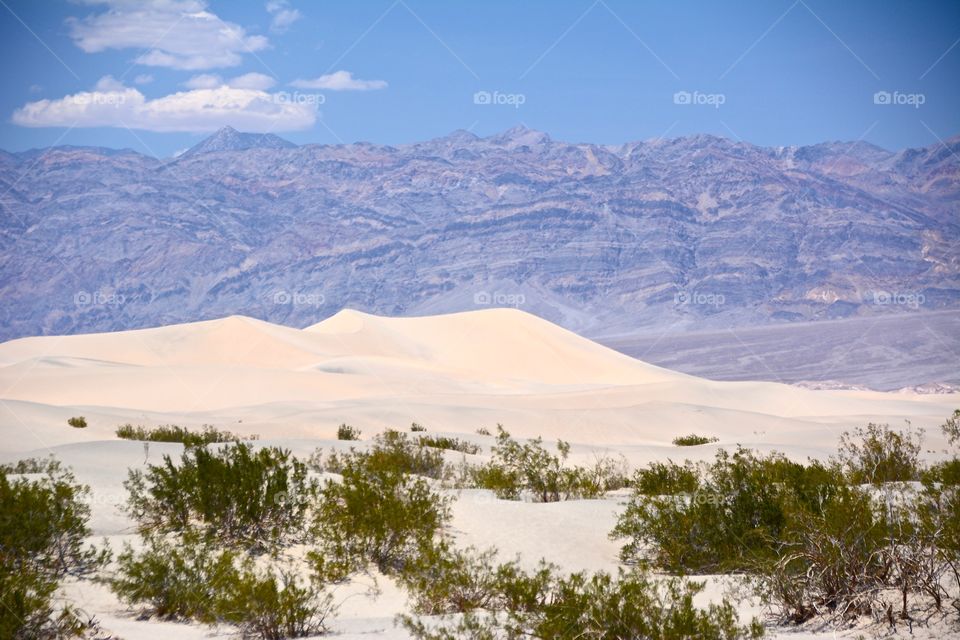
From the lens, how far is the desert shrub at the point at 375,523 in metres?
9.66

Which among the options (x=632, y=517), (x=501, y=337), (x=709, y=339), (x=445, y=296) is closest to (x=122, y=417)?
(x=632, y=517)

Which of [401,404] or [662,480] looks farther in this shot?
[401,404]

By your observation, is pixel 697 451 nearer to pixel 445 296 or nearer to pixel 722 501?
pixel 722 501

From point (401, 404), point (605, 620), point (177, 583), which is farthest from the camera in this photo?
point (401, 404)

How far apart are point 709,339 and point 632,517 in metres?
127

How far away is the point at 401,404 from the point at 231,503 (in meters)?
22.3

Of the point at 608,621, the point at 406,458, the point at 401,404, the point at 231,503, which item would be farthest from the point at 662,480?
the point at 401,404

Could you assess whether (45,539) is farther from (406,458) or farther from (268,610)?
(406,458)

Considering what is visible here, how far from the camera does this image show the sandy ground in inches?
433

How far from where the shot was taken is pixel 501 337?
64.1 meters

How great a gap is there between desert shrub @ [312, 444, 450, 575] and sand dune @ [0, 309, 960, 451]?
1263cm

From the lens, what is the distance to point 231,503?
10.2 metres

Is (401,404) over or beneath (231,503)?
over

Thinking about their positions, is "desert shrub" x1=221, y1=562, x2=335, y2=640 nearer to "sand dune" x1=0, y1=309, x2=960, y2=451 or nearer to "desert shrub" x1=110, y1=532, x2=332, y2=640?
"desert shrub" x1=110, y1=532, x2=332, y2=640
